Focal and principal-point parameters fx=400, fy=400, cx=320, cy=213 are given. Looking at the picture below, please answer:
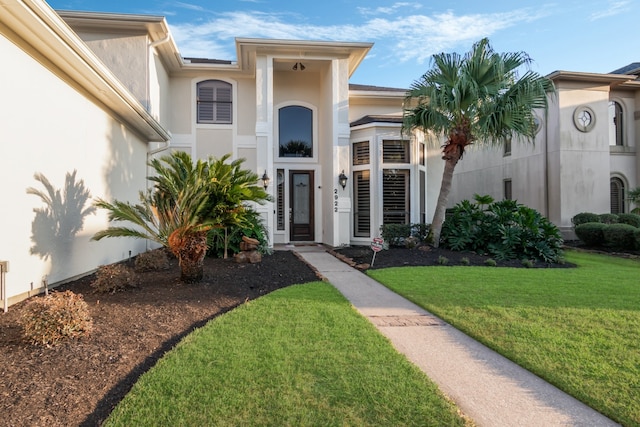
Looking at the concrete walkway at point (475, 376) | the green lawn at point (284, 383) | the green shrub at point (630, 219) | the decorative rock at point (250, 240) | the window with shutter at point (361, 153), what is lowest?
the concrete walkway at point (475, 376)

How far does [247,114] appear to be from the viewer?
13477mm

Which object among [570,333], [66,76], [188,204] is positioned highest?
[66,76]

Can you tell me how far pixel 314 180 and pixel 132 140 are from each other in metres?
6.21

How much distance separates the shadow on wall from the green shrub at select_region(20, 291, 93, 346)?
2.07 metres

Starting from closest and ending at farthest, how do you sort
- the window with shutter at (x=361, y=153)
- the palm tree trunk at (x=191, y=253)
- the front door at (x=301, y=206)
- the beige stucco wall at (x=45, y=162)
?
1. the beige stucco wall at (x=45, y=162)
2. the palm tree trunk at (x=191, y=253)
3. the window with shutter at (x=361, y=153)
4. the front door at (x=301, y=206)

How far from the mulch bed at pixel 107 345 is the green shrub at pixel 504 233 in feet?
17.9

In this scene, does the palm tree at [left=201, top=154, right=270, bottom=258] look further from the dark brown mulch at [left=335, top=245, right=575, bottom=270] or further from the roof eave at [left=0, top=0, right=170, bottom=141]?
the dark brown mulch at [left=335, top=245, right=575, bottom=270]

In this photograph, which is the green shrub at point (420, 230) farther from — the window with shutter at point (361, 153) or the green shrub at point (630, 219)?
the green shrub at point (630, 219)

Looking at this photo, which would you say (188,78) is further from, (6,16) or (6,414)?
(6,414)

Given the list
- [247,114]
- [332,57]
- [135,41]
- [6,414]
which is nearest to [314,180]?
[247,114]

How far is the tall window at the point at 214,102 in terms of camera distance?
13.3 metres

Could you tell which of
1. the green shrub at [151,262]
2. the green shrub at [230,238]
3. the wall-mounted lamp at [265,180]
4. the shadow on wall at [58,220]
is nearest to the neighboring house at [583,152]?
the wall-mounted lamp at [265,180]

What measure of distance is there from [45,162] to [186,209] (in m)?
2.00

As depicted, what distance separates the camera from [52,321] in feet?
12.0
